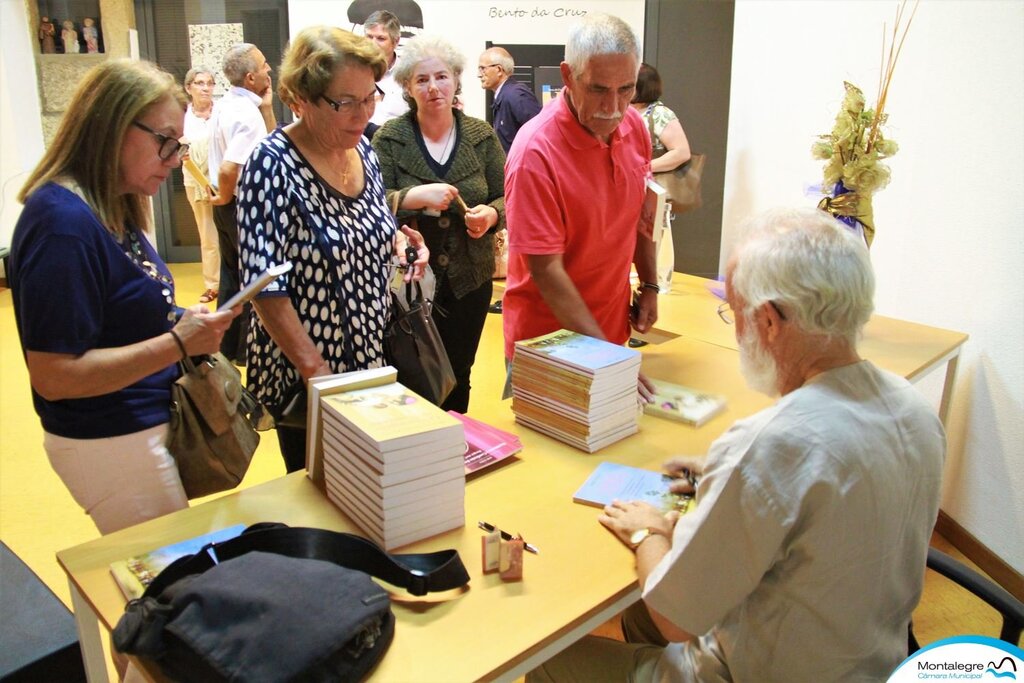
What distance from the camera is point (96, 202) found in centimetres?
147

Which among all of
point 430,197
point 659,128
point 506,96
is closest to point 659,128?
point 659,128

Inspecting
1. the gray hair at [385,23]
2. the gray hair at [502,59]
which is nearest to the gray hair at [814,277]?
the gray hair at [385,23]

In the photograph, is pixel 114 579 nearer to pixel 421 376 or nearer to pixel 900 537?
pixel 421 376

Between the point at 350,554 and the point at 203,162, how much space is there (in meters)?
5.74

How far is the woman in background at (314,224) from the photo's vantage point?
175 centimetres

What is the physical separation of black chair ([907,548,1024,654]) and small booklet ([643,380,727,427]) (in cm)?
62

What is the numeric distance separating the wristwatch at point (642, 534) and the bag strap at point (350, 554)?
1.08ft

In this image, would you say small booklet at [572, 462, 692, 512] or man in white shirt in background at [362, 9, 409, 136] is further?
man in white shirt in background at [362, 9, 409, 136]

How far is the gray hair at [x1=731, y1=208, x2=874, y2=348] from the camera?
3.87 ft

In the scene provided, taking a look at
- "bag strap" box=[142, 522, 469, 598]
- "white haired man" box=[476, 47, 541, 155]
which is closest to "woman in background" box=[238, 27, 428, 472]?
"bag strap" box=[142, 522, 469, 598]

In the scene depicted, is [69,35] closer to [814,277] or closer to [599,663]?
[599,663]

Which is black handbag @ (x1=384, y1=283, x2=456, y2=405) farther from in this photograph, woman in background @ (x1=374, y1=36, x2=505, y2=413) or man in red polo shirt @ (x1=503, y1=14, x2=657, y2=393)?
woman in background @ (x1=374, y1=36, x2=505, y2=413)

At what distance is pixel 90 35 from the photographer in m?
6.67

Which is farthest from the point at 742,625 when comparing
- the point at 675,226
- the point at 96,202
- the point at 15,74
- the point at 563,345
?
the point at 15,74
